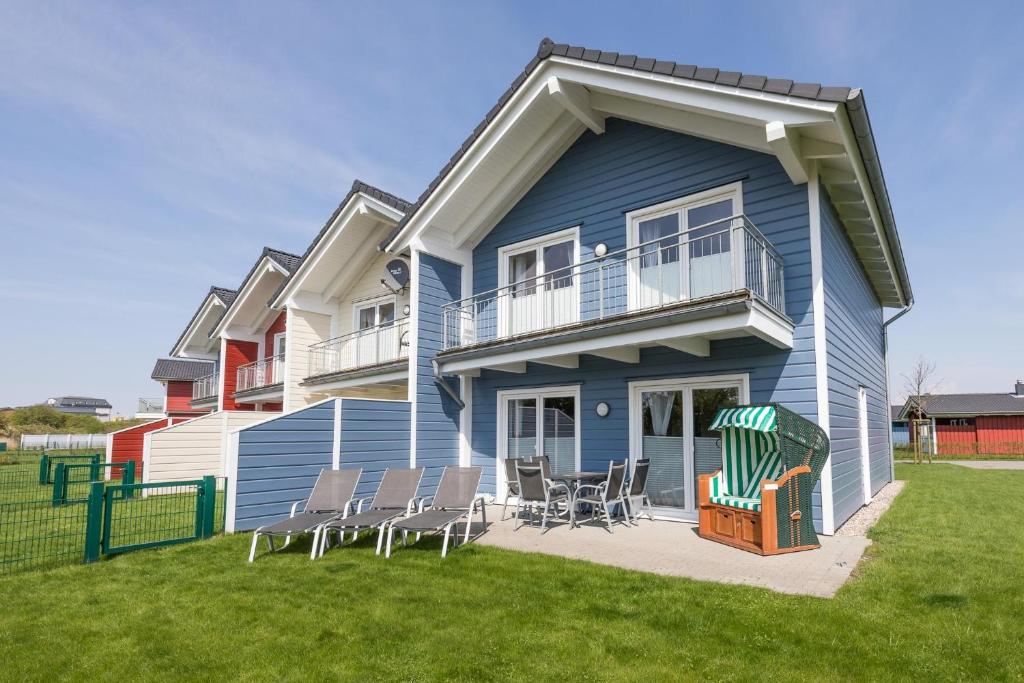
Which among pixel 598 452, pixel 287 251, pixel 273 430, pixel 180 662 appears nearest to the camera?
pixel 180 662

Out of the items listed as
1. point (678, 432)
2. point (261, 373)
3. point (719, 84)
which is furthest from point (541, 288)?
point (261, 373)

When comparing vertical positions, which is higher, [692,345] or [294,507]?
[692,345]

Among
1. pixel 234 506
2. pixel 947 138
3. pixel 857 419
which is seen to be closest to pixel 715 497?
pixel 857 419

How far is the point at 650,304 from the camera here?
29.8ft

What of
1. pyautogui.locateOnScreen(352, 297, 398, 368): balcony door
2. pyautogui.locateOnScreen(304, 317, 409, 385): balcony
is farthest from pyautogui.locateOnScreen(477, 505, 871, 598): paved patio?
pyautogui.locateOnScreen(352, 297, 398, 368): balcony door

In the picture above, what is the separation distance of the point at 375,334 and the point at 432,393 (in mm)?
3716

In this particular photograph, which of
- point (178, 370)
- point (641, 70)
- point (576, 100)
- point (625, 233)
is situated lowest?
point (178, 370)

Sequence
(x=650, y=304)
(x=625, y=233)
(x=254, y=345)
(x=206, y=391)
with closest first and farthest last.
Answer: (x=650, y=304) → (x=625, y=233) → (x=254, y=345) → (x=206, y=391)

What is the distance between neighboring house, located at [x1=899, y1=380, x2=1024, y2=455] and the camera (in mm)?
32250

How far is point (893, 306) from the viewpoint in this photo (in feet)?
51.4

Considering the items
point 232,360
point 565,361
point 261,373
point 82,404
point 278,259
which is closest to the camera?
point 565,361

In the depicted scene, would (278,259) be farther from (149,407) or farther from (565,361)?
(149,407)

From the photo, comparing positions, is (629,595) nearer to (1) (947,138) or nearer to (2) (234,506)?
(2) (234,506)

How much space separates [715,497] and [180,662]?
592cm
